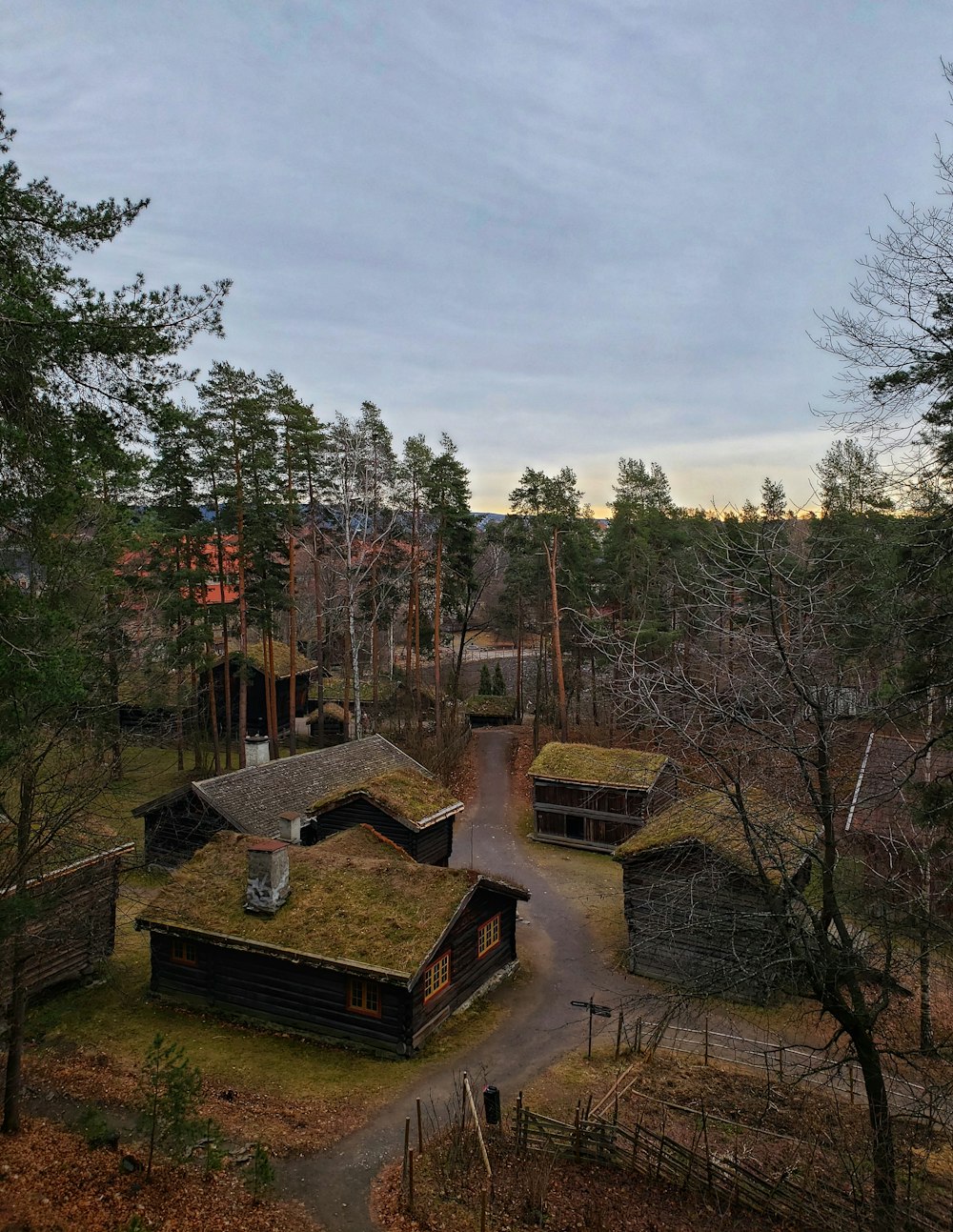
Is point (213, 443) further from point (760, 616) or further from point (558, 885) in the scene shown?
point (760, 616)

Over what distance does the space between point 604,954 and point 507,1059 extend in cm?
652

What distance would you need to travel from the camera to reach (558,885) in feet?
90.8

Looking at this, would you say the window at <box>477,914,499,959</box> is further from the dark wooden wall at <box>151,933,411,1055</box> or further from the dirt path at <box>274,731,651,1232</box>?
the dark wooden wall at <box>151,933,411,1055</box>

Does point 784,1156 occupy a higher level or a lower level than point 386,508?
lower

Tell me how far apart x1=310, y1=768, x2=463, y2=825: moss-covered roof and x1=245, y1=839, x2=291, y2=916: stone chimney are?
6.66 metres

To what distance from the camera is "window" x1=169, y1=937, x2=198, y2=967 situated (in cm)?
1823

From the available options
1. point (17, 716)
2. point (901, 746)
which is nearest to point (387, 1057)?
point (17, 716)

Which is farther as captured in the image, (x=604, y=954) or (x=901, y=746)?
(x=901, y=746)

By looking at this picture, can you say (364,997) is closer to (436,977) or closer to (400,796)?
(436,977)

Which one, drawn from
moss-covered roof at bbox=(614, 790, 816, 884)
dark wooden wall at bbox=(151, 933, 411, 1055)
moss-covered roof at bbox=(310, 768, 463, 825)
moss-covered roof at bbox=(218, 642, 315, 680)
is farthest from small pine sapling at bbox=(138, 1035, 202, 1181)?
moss-covered roof at bbox=(218, 642, 315, 680)

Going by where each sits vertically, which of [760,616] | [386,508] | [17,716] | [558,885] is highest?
[386,508]

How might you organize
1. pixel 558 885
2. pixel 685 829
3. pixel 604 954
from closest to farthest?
1. pixel 685 829
2. pixel 604 954
3. pixel 558 885

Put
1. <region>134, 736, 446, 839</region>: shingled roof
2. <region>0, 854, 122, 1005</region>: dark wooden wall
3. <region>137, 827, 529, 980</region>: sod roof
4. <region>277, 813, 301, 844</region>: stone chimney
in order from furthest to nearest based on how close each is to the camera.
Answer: <region>134, 736, 446, 839</region>: shingled roof → <region>277, 813, 301, 844</region>: stone chimney → <region>0, 854, 122, 1005</region>: dark wooden wall → <region>137, 827, 529, 980</region>: sod roof

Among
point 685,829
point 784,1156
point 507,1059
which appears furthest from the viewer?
point 685,829
